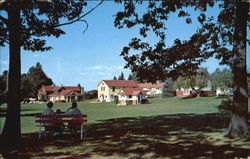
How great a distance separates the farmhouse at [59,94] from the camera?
110125 millimetres

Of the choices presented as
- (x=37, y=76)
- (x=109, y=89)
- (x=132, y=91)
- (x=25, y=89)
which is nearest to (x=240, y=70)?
(x=25, y=89)

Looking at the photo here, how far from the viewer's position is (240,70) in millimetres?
11711

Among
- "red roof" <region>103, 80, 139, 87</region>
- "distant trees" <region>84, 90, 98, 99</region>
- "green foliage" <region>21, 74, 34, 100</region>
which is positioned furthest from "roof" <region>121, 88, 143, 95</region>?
"distant trees" <region>84, 90, 98, 99</region>

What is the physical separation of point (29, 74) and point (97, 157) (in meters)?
127

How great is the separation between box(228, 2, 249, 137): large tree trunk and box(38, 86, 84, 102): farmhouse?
101m

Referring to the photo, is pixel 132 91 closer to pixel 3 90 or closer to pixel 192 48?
pixel 3 90

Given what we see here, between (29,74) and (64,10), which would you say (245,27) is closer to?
(64,10)

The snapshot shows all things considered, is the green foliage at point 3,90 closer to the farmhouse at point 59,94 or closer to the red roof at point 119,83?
the red roof at point 119,83

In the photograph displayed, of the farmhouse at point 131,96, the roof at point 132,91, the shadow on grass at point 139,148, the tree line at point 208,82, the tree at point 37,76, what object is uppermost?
the tree at point 37,76

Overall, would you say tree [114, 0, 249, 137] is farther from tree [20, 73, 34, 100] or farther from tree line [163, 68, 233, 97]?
tree line [163, 68, 233, 97]

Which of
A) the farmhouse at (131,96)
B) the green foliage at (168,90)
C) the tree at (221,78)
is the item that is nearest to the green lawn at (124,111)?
the farmhouse at (131,96)

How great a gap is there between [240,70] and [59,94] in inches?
4183

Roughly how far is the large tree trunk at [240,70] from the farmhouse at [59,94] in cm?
10094

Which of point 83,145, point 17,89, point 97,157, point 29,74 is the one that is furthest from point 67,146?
point 29,74
